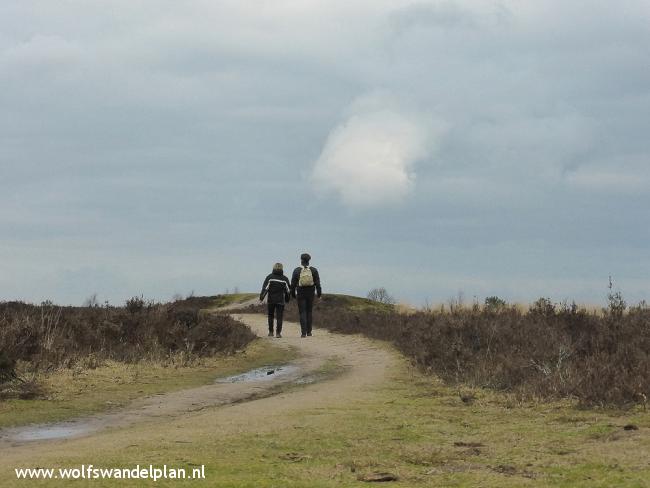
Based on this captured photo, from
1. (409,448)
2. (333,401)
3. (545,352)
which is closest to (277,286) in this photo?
(545,352)

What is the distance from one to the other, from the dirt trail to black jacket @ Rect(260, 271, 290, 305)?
491 centimetres

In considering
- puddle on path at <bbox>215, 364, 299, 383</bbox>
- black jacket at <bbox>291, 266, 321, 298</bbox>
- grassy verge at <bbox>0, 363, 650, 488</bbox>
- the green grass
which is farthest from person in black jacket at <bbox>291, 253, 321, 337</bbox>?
the green grass

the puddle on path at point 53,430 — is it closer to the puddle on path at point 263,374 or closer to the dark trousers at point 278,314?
the puddle on path at point 263,374

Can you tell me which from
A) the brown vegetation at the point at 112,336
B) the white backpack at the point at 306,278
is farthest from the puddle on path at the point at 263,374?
the white backpack at the point at 306,278

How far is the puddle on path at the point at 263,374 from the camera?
1410 centimetres

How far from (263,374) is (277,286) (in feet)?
23.2

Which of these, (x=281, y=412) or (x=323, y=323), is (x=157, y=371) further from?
(x=323, y=323)

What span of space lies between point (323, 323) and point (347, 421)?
20.3 m

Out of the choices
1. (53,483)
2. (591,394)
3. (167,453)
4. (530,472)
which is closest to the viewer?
(53,483)

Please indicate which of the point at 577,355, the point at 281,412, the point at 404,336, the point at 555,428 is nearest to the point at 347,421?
the point at 281,412

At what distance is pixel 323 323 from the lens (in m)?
28.8

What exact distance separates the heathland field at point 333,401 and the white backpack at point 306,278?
91.4 inches

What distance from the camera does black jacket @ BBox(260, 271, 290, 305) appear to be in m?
21.8

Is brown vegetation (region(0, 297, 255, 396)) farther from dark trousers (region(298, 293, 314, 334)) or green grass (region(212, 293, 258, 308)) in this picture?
green grass (region(212, 293, 258, 308))
